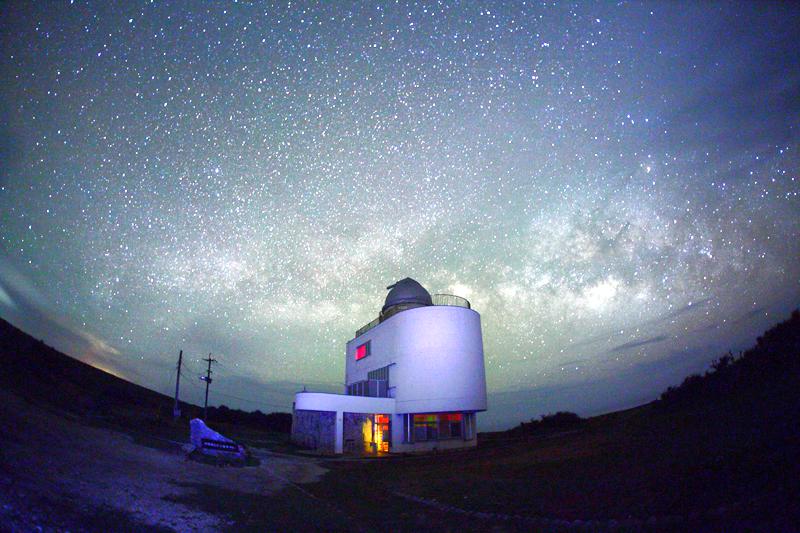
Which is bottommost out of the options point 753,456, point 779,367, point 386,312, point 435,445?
point 435,445

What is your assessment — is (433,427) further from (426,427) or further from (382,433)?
(382,433)

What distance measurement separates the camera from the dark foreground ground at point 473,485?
6742mm

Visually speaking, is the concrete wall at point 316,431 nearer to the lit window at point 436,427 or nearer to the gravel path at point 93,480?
the lit window at point 436,427

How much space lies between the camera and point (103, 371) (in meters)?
53.0

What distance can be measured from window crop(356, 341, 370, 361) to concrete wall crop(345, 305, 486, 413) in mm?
4782

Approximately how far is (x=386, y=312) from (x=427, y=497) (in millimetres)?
27043

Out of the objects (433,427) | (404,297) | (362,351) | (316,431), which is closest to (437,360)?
(433,427)

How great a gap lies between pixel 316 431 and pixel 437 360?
11683 mm

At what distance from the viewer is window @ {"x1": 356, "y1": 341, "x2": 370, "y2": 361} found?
130 ft

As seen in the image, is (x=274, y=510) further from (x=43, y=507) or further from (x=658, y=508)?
(x=658, y=508)

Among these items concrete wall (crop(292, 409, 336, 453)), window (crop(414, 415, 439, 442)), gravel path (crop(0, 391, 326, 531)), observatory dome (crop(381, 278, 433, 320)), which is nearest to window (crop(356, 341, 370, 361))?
observatory dome (crop(381, 278, 433, 320))

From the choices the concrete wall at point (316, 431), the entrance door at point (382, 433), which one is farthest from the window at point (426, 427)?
the concrete wall at point (316, 431)

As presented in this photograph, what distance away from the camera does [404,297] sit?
3869cm

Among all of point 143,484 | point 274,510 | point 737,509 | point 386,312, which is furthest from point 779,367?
point 386,312
